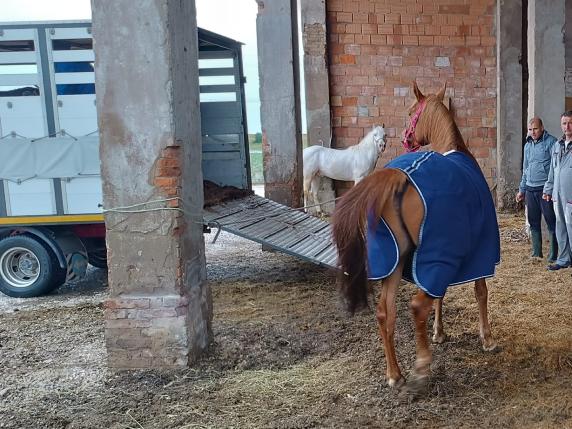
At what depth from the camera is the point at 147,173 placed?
12.0 ft

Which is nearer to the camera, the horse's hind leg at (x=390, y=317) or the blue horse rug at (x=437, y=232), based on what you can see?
the blue horse rug at (x=437, y=232)

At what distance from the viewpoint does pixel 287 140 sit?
27.5ft

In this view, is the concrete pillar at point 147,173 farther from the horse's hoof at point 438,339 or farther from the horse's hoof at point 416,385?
the horse's hoof at point 438,339

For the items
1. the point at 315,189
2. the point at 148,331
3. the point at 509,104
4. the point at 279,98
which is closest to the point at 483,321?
the point at 148,331

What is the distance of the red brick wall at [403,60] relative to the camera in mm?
10258

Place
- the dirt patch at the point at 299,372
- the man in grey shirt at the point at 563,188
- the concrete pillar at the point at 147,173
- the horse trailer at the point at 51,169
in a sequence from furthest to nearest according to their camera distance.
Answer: the horse trailer at the point at 51,169 → the man in grey shirt at the point at 563,188 → the concrete pillar at the point at 147,173 → the dirt patch at the point at 299,372

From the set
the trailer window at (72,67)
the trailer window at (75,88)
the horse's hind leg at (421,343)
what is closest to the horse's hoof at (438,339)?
the horse's hind leg at (421,343)

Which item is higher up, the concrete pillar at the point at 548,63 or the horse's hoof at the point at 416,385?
the concrete pillar at the point at 548,63

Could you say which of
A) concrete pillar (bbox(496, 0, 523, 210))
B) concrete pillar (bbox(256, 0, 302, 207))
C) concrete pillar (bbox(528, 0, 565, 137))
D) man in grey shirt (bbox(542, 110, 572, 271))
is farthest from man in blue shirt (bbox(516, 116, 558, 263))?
concrete pillar (bbox(496, 0, 523, 210))

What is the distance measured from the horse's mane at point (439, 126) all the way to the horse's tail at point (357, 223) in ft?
3.35

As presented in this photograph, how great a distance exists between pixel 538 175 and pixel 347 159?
4.16 meters

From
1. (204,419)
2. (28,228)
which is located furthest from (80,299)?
(204,419)

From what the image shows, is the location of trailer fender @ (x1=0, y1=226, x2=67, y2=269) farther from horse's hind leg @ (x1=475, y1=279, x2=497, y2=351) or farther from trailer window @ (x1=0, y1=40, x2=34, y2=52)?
horse's hind leg @ (x1=475, y1=279, x2=497, y2=351)

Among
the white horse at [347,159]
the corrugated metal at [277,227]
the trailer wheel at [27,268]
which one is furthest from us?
the white horse at [347,159]
